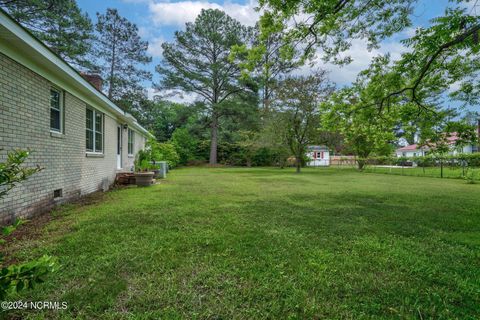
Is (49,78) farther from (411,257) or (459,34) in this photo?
(459,34)

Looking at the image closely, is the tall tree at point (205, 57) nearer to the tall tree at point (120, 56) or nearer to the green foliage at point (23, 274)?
the tall tree at point (120, 56)

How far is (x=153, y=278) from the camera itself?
2410mm

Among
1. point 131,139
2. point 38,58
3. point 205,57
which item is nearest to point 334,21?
point 38,58

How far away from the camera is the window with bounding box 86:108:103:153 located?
7.39 metres

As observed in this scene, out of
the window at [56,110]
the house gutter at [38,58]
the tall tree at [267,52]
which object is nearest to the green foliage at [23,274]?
the house gutter at [38,58]

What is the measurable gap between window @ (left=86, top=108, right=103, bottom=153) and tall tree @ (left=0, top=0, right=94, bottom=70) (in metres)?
10.5

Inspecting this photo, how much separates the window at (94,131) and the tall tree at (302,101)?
13585 millimetres

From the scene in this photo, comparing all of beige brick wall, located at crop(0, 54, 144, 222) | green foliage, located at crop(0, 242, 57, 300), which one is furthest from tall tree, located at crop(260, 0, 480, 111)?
green foliage, located at crop(0, 242, 57, 300)

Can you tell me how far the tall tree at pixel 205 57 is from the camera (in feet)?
77.5

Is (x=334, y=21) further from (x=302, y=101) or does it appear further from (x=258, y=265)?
(x=302, y=101)

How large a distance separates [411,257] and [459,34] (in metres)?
4.57

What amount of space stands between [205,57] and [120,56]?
8.41 m

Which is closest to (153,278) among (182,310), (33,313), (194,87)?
(182,310)

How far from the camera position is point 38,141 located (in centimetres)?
470
